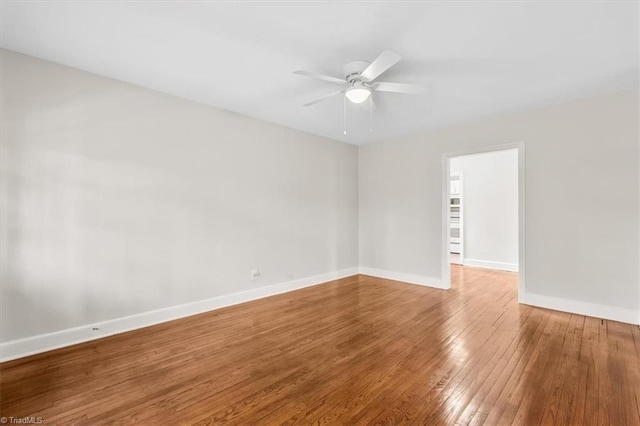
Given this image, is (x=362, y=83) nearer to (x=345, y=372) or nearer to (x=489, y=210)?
(x=345, y=372)

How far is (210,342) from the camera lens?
2.69 metres

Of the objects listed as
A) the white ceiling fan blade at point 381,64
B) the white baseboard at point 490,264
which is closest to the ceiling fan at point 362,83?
the white ceiling fan blade at point 381,64

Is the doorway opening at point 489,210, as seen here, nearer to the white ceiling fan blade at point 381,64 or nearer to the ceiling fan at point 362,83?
the ceiling fan at point 362,83

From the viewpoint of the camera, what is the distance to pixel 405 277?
5.01 m

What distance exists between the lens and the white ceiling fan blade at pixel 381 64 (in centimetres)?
201

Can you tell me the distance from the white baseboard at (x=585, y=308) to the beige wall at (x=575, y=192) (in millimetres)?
49

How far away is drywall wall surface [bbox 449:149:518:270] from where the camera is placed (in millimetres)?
5891

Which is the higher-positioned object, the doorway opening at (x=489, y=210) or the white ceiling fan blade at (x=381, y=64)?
the white ceiling fan blade at (x=381, y=64)

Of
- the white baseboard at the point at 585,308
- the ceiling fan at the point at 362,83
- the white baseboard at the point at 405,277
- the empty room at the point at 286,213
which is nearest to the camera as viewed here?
the empty room at the point at 286,213

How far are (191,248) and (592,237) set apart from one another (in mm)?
4942

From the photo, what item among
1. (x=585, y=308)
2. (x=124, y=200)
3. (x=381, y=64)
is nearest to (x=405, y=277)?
(x=585, y=308)

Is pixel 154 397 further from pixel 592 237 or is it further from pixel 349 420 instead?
pixel 592 237

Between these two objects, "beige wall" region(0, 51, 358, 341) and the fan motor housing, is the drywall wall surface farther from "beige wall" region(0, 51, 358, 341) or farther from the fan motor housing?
"beige wall" region(0, 51, 358, 341)

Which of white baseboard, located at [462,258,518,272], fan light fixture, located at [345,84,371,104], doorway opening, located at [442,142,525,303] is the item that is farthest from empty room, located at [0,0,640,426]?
doorway opening, located at [442,142,525,303]
